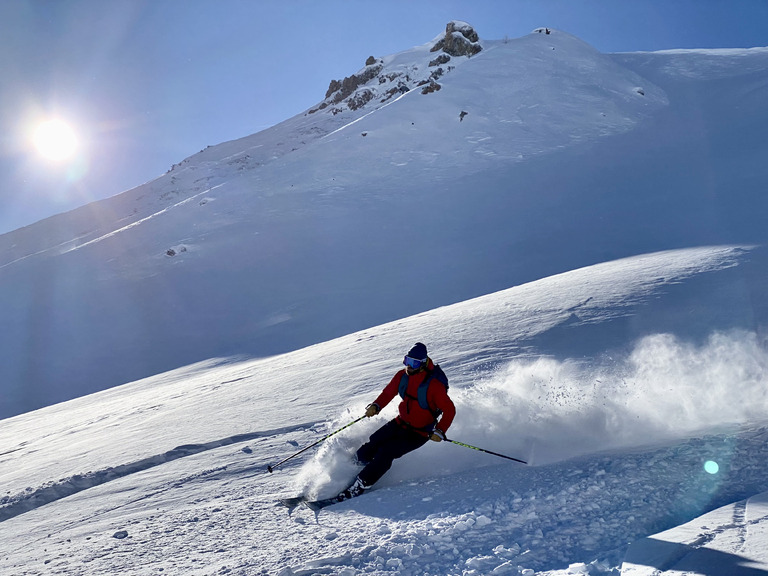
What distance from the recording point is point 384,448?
576cm

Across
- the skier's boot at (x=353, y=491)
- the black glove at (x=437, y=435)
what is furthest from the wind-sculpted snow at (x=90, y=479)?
the black glove at (x=437, y=435)

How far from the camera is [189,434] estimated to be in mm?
7969

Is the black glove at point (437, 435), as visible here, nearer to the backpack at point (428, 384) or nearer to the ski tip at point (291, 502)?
the backpack at point (428, 384)

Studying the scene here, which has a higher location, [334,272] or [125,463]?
[334,272]

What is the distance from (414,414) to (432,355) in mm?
3589

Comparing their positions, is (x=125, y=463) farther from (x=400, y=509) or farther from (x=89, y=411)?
(x=89, y=411)

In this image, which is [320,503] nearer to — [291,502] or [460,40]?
[291,502]

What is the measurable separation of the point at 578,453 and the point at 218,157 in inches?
2139

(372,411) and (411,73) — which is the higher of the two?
(411,73)

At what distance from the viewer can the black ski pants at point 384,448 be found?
5.55 m

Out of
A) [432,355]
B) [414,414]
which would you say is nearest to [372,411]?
[414,414]

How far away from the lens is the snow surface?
14.6 ft

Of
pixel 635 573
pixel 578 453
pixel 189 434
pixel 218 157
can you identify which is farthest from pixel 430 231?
pixel 218 157

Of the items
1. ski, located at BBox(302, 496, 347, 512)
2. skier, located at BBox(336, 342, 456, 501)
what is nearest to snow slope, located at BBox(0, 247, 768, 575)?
ski, located at BBox(302, 496, 347, 512)
